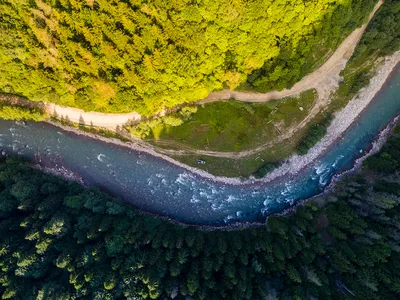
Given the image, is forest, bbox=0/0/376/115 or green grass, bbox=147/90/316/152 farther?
green grass, bbox=147/90/316/152

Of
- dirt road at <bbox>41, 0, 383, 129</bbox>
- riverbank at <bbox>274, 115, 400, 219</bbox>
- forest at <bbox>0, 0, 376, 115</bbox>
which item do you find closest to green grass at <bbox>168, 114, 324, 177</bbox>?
dirt road at <bbox>41, 0, 383, 129</bbox>

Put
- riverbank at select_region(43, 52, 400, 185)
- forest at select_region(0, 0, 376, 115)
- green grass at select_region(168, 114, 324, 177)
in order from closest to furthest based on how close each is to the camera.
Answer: forest at select_region(0, 0, 376, 115), green grass at select_region(168, 114, 324, 177), riverbank at select_region(43, 52, 400, 185)

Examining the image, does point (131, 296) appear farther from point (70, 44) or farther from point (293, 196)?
point (70, 44)

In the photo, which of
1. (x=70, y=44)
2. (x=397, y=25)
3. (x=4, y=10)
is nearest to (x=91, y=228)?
(x=70, y=44)

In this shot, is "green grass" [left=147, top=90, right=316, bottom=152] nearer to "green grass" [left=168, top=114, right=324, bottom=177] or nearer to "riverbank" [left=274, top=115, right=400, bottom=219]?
"green grass" [left=168, top=114, right=324, bottom=177]

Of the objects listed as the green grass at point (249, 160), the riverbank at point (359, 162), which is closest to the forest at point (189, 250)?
the riverbank at point (359, 162)

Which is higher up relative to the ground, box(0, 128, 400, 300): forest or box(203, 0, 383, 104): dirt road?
box(203, 0, 383, 104): dirt road
